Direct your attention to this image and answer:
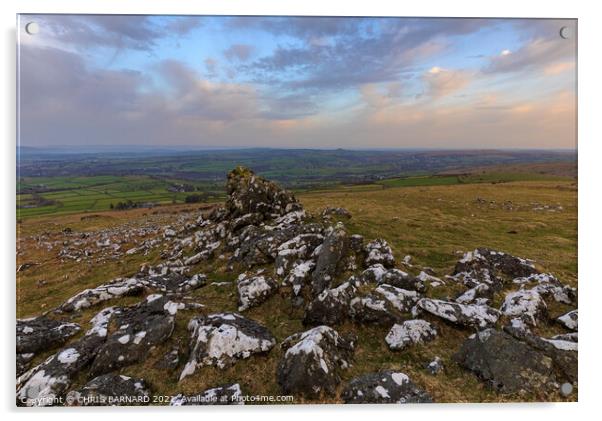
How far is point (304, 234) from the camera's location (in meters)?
11.5

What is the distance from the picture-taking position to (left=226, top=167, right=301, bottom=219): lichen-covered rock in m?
15.1

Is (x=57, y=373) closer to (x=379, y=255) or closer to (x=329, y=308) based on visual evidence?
(x=329, y=308)

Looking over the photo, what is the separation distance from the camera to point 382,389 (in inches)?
265

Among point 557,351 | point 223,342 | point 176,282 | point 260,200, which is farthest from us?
point 260,200

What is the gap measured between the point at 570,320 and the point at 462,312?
128 inches

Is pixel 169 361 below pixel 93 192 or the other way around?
below

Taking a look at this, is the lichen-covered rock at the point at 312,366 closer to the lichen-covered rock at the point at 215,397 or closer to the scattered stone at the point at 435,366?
the lichen-covered rock at the point at 215,397

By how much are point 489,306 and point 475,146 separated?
6.63 meters

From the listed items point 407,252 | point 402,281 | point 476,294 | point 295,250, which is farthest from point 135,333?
point 407,252

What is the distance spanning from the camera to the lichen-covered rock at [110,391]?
6.95 metres

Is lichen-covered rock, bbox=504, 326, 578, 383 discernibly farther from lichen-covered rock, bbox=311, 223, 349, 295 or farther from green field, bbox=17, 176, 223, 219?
green field, bbox=17, 176, 223, 219

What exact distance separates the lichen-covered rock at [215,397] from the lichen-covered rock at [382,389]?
8.09 ft

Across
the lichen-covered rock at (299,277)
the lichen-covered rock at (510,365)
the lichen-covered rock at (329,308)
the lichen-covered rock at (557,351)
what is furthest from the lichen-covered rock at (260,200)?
the lichen-covered rock at (557,351)

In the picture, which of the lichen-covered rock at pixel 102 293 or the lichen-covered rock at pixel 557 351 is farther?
the lichen-covered rock at pixel 102 293
